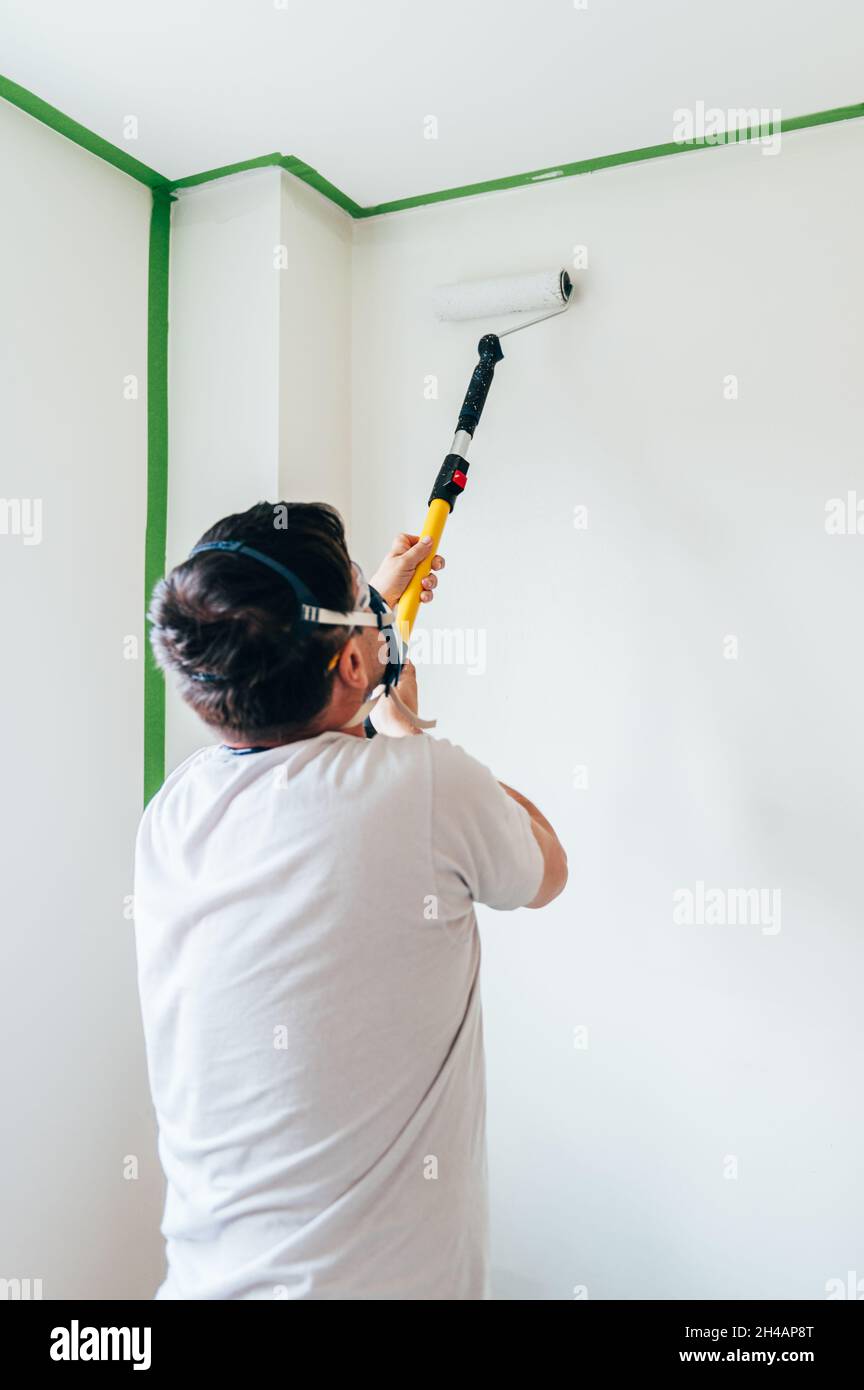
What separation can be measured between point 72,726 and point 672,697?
102cm

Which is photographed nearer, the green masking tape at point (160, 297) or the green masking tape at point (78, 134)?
the green masking tape at point (78, 134)

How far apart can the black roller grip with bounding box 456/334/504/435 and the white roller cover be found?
0.05 m

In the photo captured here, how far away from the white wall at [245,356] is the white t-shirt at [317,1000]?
929 millimetres

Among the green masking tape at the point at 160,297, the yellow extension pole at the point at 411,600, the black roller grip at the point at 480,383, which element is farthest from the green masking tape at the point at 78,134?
the yellow extension pole at the point at 411,600

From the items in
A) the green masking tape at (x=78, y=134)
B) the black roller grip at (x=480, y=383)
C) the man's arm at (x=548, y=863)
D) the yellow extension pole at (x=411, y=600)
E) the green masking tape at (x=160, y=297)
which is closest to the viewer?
the man's arm at (x=548, y=863)

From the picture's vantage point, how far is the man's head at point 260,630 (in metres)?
0.92

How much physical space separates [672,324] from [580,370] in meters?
0.17

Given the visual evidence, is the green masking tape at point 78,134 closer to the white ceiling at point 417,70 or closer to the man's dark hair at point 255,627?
the white ceiling at point 417,70

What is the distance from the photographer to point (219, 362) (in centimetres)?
187

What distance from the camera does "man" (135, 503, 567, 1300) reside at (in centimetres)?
91

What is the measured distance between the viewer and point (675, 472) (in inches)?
67.6

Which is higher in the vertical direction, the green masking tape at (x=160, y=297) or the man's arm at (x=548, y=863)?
the green masking tape at (x=160, y=297)

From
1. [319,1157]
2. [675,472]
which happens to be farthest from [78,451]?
[319,1157]

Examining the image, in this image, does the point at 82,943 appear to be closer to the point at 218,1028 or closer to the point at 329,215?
the point at 218,1028
